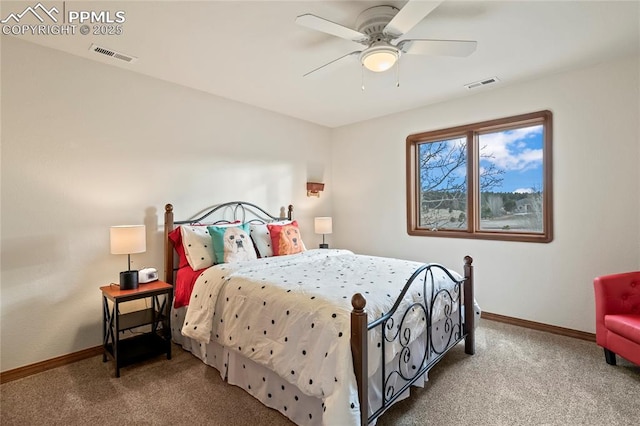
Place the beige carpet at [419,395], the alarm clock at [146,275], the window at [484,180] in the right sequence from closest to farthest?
1. the beige carpet at [419,395]
2. the alarm clock at [146,275]
3. the window at [484,180]

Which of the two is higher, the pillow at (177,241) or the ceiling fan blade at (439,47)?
the ceiling fan blade at (439,47)

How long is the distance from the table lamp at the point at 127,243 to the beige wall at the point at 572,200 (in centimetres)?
343

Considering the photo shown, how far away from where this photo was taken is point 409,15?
190 centimetres

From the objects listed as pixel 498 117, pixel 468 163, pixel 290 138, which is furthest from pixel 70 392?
pixel 498 117

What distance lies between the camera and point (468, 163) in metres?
4.01

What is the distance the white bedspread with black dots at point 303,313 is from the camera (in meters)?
1.66

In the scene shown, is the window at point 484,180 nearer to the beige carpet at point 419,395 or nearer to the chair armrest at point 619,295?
the chair armrest at point 619,295

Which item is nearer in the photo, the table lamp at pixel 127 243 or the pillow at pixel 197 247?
the table lamp at pixel 127 243

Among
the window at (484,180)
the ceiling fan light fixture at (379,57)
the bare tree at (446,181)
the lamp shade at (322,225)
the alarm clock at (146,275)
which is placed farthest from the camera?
the lamp shade at (322,225)

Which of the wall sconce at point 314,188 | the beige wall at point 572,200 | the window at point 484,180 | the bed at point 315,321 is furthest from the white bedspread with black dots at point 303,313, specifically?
the wall sconce at point 314,188

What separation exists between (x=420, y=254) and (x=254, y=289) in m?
2.79

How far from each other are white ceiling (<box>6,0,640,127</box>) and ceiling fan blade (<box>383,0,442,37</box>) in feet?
0.73

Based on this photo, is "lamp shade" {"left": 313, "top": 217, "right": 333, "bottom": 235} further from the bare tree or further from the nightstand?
the nightstand

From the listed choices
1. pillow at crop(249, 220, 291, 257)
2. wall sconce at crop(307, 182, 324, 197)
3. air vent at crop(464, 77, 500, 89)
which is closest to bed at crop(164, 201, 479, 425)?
pillow at crop(249, 220, 291, 257)
